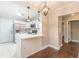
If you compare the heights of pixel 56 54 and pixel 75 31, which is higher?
pixel 75 31

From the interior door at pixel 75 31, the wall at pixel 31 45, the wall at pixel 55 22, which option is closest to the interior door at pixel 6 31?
the wall at pixel 31 45

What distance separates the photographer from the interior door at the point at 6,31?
19.2 feet

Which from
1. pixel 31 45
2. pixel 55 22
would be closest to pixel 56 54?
pixel 31 45

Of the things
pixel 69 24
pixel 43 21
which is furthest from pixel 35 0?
pixel 69 24

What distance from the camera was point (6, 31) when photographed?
618cm

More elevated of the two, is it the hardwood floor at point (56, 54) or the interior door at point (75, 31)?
the interior door at point (75, 31)

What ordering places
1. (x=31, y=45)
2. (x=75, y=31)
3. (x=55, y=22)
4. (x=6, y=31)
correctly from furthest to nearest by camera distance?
(x=75, y=31) < (x=6, y=31) < (x=55, y=22) < (x=31, y=45)

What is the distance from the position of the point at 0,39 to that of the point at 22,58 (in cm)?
414

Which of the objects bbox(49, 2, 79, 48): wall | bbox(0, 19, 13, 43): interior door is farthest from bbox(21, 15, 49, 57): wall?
bbox(0, 19, 13, 43): interior door

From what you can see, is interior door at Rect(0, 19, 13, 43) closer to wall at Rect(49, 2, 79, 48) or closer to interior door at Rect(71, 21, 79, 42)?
wall at Rect(49, 2, 79, 48)

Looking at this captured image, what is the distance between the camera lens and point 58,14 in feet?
13.7

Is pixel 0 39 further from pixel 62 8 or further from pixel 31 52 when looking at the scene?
pixel 62 8

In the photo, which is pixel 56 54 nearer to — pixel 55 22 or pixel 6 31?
pixel 55 22

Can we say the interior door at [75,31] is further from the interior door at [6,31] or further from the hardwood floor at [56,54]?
the interior door at [6,31]
